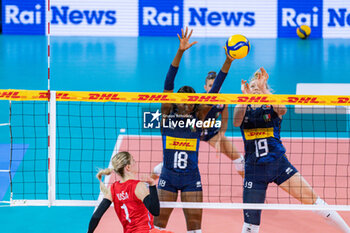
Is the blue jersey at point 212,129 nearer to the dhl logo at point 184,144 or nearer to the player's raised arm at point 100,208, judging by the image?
the dhl logo at point 184,144

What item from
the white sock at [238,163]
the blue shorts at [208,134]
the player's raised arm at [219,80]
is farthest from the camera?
the white sock at [238,163]

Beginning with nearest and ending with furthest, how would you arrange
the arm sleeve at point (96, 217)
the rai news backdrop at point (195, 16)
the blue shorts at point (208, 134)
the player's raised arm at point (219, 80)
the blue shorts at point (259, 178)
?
the arm sleeve at point (96, 217) → the player's raised arm at point (219, 80) → the blue shorts at point (259, 178) → the blue shorts at point (208, 134) → the rai news backdrop at point (195, 16)

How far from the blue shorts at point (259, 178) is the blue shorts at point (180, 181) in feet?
2.01

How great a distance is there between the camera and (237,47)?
6.14m

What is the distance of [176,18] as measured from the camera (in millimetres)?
21922

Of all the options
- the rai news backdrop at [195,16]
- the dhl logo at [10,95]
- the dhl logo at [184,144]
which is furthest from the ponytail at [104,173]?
the rai news backdrop at [195,16]

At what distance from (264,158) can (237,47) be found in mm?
1354

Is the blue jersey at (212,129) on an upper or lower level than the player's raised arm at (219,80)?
lower

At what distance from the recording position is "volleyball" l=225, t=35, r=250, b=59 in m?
6.09

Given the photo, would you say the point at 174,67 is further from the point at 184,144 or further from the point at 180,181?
the point at 180,181

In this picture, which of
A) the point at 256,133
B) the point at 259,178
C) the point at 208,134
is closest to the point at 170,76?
the point at 256,133

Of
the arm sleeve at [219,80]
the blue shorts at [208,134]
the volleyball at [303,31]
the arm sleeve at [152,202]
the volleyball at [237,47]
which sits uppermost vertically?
the volleyball at [303,31]

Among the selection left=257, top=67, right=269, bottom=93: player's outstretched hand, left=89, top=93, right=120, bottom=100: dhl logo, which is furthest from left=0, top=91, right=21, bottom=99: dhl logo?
left=257, top=67, right=269, bottom=93: player's outstretched hand

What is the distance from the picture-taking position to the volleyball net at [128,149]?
592 cm
